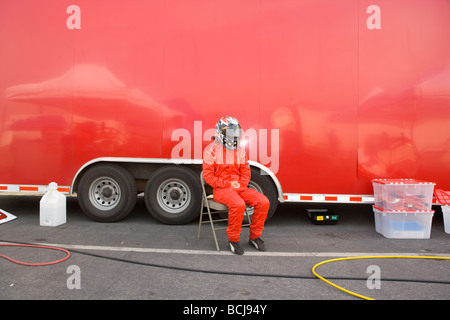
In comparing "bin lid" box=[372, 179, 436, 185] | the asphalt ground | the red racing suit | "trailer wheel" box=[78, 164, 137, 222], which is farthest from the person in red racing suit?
"bin lid" box=[372, 179, 436, 185]

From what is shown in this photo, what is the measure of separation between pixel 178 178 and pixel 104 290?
233cm

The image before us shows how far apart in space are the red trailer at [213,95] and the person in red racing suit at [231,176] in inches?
29.0

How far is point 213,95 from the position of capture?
16.1 feet

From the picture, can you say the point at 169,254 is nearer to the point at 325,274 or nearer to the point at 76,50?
the point at 325,274

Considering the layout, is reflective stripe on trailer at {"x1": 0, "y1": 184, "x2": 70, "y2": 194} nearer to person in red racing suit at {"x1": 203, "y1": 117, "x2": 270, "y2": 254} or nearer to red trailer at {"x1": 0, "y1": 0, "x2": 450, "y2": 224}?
red trailer at {"x1": 0, "y1": 0, "x2": 450, "y2": 224}

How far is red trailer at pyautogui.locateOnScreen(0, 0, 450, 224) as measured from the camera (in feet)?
15.5

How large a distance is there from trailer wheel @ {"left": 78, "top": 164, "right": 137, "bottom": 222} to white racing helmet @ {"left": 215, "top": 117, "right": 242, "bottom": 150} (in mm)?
1850

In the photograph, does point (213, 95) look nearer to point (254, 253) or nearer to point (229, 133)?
point (229, 133)

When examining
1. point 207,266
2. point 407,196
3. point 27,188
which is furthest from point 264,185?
point 27,188

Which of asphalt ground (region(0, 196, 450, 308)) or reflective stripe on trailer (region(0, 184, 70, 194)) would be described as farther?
reflective stripe on trailer (region(0, 184, 70, 194))

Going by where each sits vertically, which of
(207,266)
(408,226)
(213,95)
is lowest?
(207,266)

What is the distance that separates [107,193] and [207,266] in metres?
2.51

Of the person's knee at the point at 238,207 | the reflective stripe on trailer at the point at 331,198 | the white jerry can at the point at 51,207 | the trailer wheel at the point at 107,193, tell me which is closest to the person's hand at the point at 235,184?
the person's knee at the point at 238,207

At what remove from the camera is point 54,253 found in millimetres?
3707
